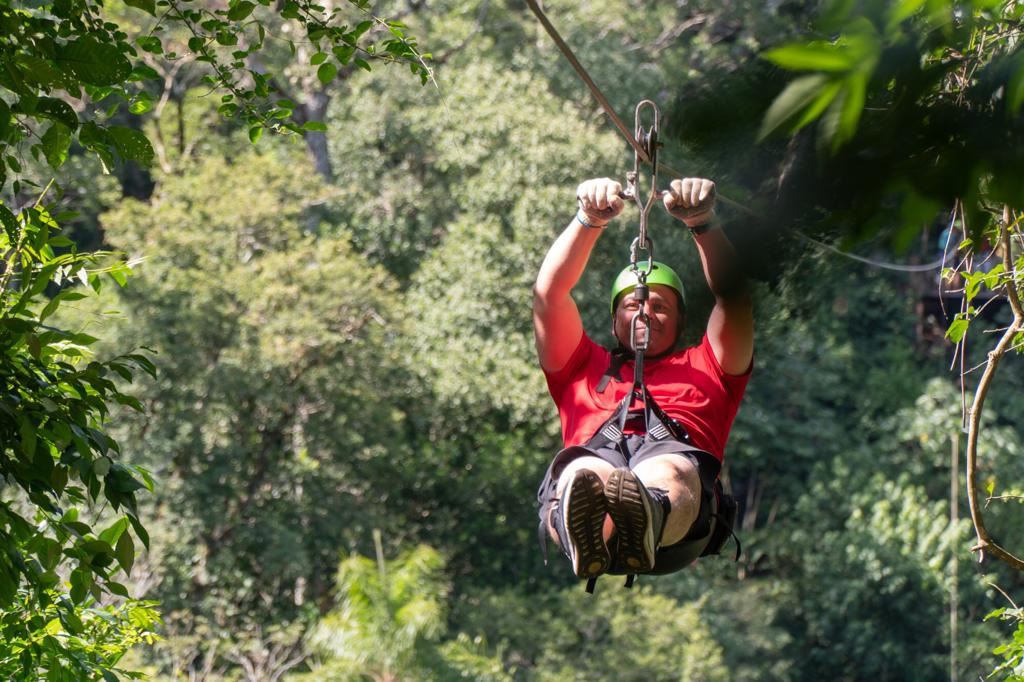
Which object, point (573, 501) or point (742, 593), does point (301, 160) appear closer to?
point (742, 593)

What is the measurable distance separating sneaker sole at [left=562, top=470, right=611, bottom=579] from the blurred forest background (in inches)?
214

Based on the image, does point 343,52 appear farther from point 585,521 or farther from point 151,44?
point 585,521

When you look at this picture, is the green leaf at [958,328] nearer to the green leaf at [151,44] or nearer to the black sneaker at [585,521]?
the black sneaker at [585,521]

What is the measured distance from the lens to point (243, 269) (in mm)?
12062

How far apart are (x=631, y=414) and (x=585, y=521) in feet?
1.41

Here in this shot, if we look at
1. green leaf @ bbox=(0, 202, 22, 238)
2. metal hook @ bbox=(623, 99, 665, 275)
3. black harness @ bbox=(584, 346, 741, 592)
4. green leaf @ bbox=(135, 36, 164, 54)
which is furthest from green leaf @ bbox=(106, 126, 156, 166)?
black harness @ bbox=(584, 346, 741, 592)

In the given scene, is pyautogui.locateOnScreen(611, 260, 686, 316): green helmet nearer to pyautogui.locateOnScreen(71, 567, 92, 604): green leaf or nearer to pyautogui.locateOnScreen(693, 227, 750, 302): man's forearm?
pyautogui.locateOnScreen(71, 567, 92, 604): green leaf

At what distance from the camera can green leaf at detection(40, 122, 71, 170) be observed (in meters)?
2.72

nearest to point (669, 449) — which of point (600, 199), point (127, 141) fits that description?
point (600, 199)

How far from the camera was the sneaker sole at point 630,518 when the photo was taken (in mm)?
3154

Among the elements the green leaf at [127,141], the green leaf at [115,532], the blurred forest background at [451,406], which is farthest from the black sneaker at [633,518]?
the blurred forest background at [451,406]

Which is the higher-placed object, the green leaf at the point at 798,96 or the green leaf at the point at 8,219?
the green leaf at the point at 8,219

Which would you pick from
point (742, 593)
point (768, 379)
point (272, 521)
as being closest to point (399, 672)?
point (272, 521)

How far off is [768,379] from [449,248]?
399cm
